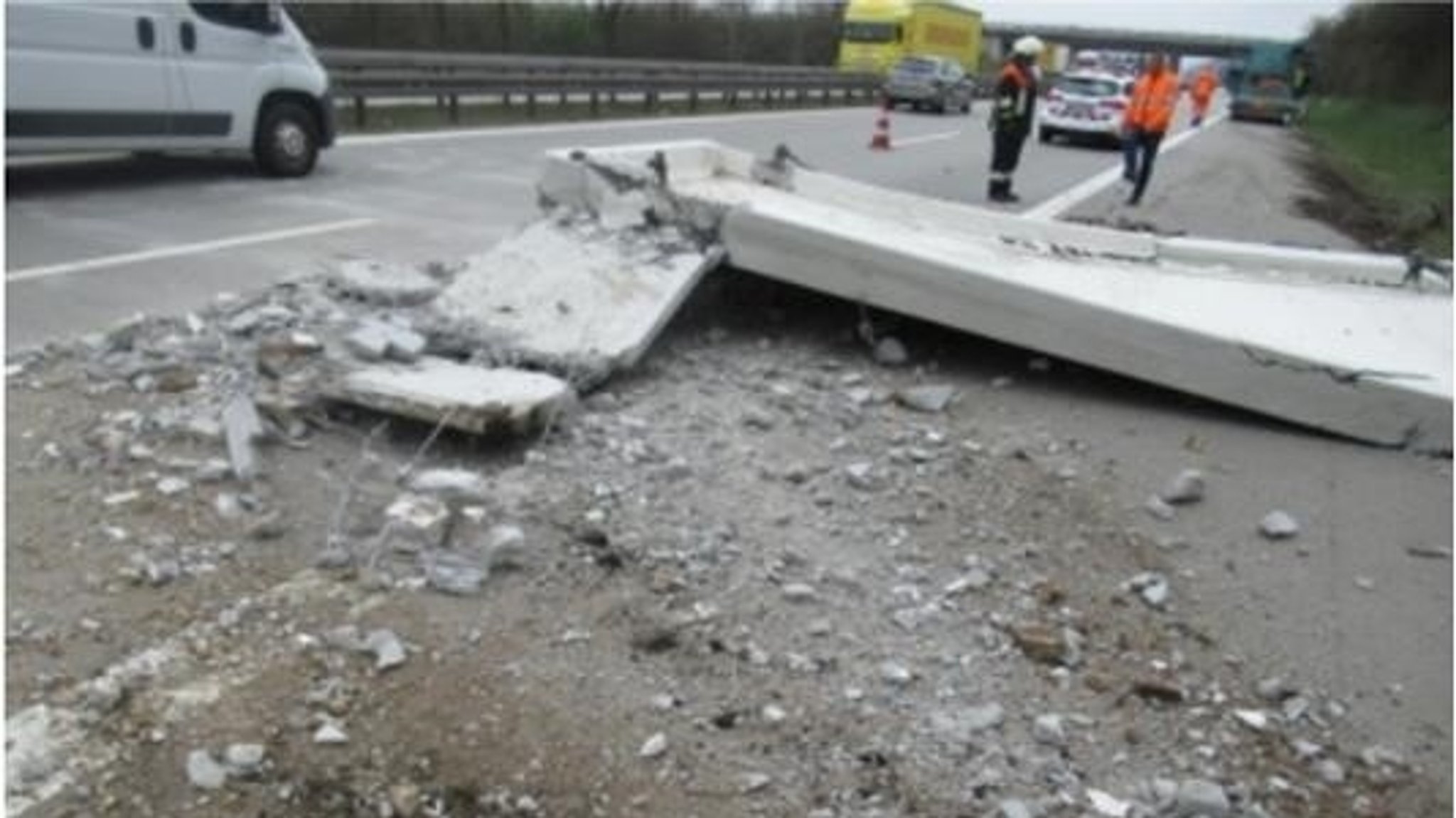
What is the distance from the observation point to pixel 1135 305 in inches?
221

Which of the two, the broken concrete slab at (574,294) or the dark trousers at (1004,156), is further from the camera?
the dark trousers at (1004,156)

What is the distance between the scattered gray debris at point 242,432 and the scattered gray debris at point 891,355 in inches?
108

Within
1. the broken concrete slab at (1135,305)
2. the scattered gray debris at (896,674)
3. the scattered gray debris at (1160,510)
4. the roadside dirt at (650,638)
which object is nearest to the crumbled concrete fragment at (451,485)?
the roadside dirt at (650,638)

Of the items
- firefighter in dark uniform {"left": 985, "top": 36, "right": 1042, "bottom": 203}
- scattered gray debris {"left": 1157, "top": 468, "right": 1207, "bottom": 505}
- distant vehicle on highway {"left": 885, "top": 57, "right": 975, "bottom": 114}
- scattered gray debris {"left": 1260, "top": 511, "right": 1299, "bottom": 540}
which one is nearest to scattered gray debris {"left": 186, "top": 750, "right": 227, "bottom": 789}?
scattered gray debris {"left": 1157, "top": 468, "right": 1207, "bottom": 505}

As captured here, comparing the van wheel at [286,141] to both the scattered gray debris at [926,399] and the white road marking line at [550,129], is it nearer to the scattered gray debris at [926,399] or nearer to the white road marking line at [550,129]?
the white road marking line at [550,129]

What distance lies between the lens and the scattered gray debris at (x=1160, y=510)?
4.48 meters

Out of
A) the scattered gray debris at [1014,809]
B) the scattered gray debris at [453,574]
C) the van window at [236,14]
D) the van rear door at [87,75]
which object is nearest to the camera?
the scattered gray debris at [1014,809]

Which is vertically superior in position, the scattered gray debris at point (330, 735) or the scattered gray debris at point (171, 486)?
the scattered gray debris at point (171, 486)

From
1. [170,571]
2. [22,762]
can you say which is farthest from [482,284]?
[22,762]

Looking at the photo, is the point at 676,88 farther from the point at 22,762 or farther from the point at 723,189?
the point at 22,762

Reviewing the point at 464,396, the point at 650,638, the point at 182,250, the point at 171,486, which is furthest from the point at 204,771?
the point at 182,250

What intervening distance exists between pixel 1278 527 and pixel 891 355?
1.95 meters

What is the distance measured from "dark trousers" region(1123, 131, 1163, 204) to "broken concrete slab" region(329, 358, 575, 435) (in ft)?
34.9

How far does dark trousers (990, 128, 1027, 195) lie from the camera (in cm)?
1281
